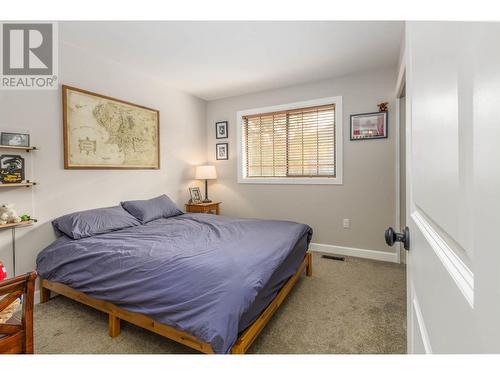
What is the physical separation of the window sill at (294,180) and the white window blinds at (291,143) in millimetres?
84

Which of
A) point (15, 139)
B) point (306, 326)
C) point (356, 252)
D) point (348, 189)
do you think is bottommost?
point (306, 326)

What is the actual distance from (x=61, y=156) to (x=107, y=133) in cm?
56

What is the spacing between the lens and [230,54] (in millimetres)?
2730

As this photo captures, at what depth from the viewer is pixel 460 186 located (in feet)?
0.99

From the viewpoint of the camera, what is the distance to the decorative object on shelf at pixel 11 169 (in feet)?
6.74

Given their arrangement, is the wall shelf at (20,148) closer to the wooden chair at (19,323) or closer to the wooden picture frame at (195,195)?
the wooden chair at (19,323)

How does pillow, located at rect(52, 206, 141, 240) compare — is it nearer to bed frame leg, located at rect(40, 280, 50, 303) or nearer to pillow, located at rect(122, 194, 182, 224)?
pillow, located at rect(122, 194, 182, 224)

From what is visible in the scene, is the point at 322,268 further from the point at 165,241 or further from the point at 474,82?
the point at 474,82

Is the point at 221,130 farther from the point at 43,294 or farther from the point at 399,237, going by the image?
the point at 399,237

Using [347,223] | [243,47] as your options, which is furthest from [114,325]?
[347,223]

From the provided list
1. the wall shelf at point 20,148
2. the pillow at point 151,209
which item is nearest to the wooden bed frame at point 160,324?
the pillow at point 151,209

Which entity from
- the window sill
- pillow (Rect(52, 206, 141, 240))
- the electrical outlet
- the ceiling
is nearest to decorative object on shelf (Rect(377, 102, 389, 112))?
the ceiling
